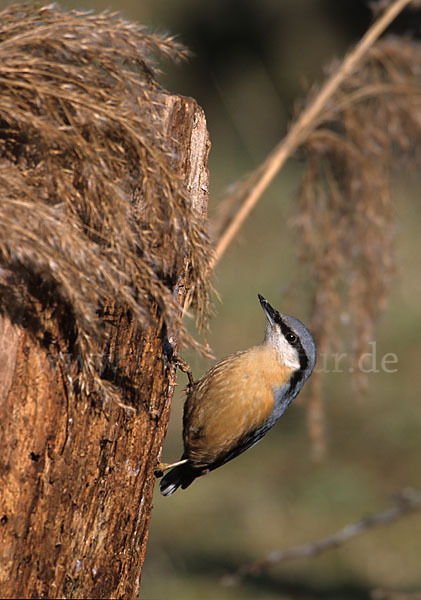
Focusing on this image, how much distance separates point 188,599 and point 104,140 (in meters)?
3.48

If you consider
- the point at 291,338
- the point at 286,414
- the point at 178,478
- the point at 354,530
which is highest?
the point at 291,338

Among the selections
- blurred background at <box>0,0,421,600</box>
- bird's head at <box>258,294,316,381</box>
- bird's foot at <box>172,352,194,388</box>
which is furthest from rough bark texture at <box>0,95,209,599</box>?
bird's head at <box>258,294,316,381</box>

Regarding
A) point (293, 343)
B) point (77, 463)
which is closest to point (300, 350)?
point (293, 343)

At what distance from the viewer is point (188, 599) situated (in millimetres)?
4371

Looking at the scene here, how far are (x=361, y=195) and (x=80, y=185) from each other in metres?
1.94

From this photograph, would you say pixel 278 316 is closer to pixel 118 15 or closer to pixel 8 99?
pixel 118 15

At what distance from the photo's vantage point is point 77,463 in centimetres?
171

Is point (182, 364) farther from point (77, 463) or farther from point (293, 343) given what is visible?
point (77, 463)

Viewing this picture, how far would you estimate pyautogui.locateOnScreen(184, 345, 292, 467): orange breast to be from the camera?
2955mm

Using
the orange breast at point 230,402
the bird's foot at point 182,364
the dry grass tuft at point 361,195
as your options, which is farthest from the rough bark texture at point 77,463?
the dry grass tuft at point 361,195

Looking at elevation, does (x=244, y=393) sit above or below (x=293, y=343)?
below

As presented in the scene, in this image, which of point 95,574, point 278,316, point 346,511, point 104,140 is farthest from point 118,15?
point 346,511

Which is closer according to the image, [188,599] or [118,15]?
[118,15]

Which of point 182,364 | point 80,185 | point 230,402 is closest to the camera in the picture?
point 80,185
